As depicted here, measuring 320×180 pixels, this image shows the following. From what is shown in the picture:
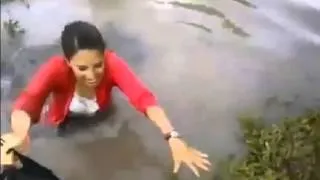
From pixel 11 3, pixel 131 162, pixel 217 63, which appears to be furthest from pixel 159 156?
pixel 11 3

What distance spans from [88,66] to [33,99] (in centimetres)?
8

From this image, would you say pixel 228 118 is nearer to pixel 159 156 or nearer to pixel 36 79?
pixel 159 156

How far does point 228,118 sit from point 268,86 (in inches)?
2.9

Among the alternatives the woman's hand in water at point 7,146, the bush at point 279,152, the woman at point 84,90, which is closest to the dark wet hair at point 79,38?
the woman at point 84,90

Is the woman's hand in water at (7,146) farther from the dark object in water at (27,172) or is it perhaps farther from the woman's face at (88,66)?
the woman's face at (88,66)

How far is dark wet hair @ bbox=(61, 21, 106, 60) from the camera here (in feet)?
2.76

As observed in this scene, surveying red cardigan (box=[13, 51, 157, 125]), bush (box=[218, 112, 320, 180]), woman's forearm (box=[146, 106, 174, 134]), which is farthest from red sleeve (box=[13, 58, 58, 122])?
bush (box=[218, 112, 320, 180])

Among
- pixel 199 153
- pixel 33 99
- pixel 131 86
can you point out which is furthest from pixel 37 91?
pixel 199 153

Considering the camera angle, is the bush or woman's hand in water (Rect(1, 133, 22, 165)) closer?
woman's hand in water (Rect(1, 133, 22, 165))

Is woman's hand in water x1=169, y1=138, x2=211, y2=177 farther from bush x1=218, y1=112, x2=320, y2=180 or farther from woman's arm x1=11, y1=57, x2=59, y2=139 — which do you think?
woman's arm x1=11, y1=57, x2=59, y2=139

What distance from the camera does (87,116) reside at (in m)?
0.88

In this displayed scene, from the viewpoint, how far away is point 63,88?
2.82ft

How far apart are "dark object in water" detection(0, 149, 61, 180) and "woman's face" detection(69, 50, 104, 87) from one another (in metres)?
0.11

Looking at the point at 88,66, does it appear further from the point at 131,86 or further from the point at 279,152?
the point at 279,152
